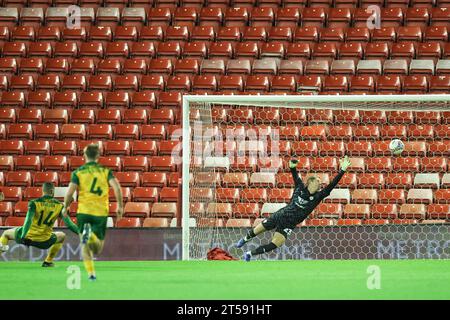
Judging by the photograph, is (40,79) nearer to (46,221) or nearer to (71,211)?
(71,211)

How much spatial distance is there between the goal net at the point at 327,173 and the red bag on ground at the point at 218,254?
260mm

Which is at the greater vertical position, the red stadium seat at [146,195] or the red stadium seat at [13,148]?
the red stadium seat at [13,148]

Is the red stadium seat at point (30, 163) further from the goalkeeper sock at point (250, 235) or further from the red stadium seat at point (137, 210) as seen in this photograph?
the goalkeeper sock at point (250, 235)

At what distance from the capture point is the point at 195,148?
17.8 meters

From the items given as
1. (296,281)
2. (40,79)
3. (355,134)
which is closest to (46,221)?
(296,281)

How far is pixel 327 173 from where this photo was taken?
1869cm

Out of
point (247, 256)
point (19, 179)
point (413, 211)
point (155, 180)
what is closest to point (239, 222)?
point (247, 256)

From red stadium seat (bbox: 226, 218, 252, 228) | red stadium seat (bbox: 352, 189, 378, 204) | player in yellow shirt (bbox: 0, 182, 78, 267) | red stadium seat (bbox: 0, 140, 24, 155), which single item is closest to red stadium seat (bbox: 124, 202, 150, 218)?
red stadium seat (bbox: 226, 218, 252, 228)

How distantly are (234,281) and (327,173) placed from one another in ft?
26.3

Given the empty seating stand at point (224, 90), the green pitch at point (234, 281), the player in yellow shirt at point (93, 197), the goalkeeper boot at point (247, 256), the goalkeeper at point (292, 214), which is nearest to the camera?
the green pitch at point (234, 281)

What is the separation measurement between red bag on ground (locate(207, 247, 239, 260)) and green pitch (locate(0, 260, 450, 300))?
1.60 m

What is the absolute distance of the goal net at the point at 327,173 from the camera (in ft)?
54.5

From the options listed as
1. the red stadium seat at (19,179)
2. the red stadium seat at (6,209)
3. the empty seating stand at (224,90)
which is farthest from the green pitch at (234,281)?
the red stadium seat at (19,179)

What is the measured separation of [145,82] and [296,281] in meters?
11.3
